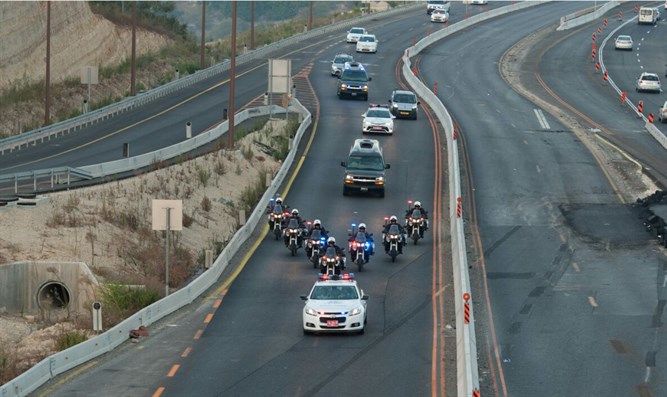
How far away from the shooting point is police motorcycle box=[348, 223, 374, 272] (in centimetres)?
4106

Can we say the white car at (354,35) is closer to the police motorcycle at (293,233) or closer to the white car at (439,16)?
the white car at (439,16)

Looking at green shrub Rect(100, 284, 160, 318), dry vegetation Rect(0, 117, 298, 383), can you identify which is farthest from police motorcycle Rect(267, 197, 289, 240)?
green shrub Rect(100, 284, 160, 318)

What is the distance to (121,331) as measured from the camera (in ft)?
105

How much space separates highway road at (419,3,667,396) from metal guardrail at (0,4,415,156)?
1948cm

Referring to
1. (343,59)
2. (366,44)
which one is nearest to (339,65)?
(343,59)

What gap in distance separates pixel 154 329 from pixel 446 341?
24.8 feet

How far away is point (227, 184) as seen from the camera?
59.6 m

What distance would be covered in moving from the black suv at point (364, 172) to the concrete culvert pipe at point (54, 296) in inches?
611

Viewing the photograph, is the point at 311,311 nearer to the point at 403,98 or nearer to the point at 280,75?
the point at 280,75

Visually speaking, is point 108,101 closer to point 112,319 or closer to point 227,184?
point 227,184

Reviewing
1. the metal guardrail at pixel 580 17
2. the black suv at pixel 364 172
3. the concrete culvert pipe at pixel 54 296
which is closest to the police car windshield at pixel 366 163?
the black suv at pixel 364 172

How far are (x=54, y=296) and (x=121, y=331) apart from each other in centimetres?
994

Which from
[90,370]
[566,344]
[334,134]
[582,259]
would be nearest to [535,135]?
[334,134]

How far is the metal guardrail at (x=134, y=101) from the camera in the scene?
65.9 m
